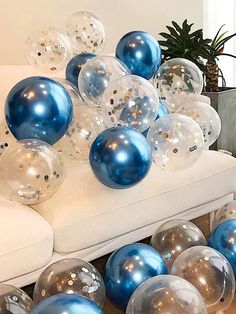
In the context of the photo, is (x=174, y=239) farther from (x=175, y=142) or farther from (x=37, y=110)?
(x=37, y=110)

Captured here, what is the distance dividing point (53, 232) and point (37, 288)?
0.21 metres

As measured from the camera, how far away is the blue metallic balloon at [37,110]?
1525 mm

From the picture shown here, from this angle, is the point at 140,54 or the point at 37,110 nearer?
the point at 37,110

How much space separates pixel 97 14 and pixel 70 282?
7.01 feet

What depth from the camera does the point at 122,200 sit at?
1564 millimetres

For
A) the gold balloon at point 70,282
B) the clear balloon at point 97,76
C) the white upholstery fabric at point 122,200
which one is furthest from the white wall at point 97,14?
the gold balloon at point 70,282

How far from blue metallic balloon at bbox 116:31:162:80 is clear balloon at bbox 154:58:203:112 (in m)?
0.06

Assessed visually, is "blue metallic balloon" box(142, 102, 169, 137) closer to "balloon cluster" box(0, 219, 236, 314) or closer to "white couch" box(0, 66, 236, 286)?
"white couch" box(0, 66, 236, 286)

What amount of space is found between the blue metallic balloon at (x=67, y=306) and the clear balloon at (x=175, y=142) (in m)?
0.82

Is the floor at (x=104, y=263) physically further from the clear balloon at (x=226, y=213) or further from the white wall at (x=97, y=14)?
the white wall at (x=97, y=14)

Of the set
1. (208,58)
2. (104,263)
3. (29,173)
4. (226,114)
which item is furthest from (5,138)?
(226,114)

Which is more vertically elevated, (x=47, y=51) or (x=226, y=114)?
(x=47, y=51)

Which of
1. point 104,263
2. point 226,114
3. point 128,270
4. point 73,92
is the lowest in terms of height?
point 104,263

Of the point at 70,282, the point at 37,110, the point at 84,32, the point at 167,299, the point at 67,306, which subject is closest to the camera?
the point at 67,306
